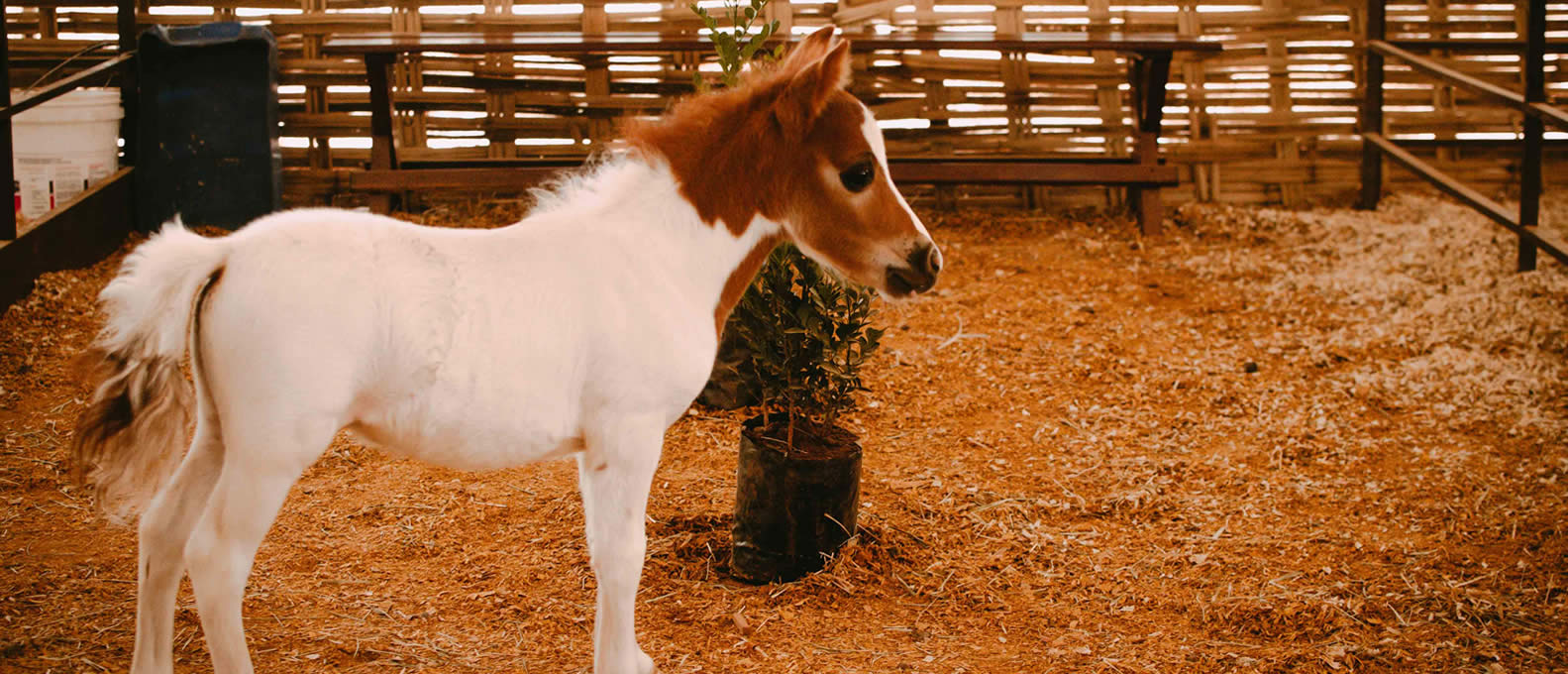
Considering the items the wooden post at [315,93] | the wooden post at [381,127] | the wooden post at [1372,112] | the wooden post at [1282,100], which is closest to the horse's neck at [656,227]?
the wooden post at [381,127]

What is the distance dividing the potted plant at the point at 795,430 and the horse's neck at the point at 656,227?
65cm

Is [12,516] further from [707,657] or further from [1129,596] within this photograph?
[1129,596]

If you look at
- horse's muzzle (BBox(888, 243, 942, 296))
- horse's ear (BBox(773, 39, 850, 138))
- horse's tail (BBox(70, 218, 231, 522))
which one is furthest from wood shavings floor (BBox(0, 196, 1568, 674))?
horse's ear (BBox(773, 39, 850, 138))

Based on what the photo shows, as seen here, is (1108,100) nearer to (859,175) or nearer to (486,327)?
(859,175)

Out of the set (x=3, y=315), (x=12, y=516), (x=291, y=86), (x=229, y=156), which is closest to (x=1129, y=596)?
(x=12, y=516)

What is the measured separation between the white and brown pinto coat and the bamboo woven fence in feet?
13.7

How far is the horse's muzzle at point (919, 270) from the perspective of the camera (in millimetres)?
2607

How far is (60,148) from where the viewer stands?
585 cm

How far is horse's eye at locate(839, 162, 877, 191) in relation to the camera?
102 inches

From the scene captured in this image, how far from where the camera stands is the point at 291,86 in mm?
6801

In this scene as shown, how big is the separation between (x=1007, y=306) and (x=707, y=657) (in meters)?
3.15

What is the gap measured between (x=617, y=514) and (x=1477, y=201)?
18.7 feet

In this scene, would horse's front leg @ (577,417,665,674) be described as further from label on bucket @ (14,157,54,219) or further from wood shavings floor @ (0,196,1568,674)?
label on bucket @ (14,157,54,219)

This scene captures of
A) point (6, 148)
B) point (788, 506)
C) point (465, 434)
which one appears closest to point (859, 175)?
point (465, 434)
